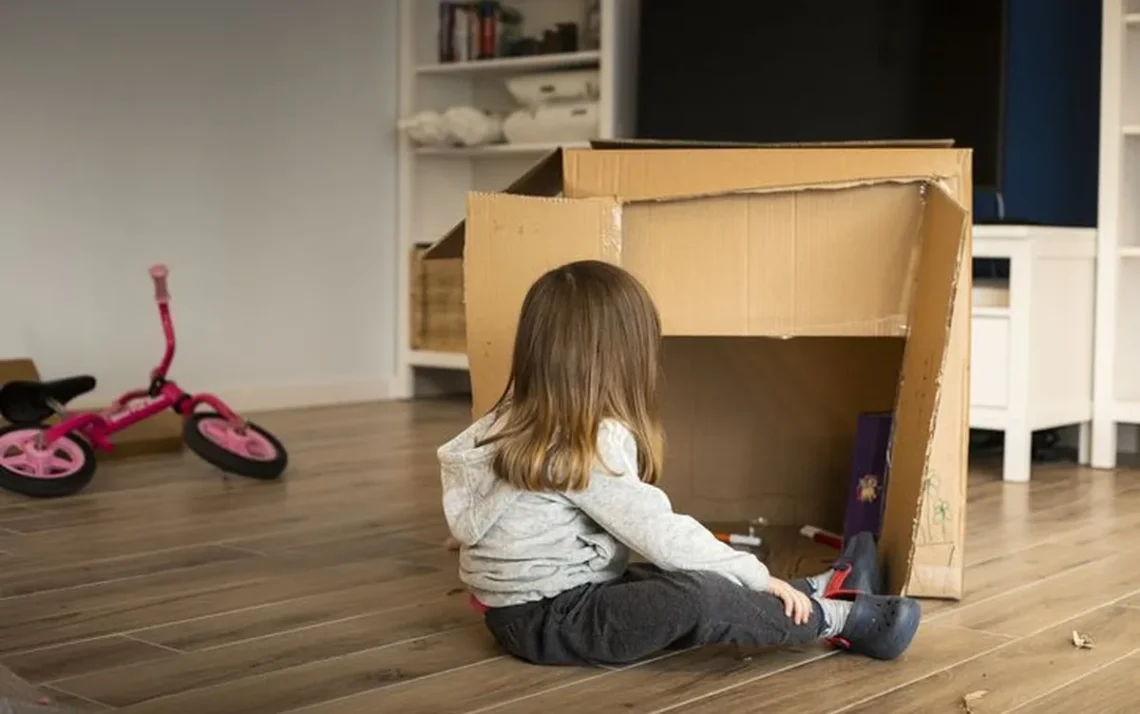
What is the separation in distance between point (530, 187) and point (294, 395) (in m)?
2.57

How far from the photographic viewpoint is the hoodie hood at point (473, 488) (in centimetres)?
188

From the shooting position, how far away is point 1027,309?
3.55 metres

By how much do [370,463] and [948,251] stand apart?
1918 millimetres

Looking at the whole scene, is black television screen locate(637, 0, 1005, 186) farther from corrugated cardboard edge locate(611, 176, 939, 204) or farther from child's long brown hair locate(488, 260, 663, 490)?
Answer: child's long brown hair locate(488, 260, 663, 490)

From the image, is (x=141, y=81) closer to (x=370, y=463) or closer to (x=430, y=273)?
(x=430, y=273)

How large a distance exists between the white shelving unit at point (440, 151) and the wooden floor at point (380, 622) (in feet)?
6.26

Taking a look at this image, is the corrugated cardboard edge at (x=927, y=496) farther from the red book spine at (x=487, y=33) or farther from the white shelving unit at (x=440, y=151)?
the red book spine at (x=487, y=33)

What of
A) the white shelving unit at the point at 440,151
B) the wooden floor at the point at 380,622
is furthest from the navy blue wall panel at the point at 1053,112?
the white shelving unit at the point at 440,151

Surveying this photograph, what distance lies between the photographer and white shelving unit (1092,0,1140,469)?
369 centimetres

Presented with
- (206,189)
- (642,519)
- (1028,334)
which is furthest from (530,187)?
(206,189)

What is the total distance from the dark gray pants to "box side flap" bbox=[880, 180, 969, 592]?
30 centimetres

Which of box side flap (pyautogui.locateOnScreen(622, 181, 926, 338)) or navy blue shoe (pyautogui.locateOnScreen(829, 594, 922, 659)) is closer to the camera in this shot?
navy blue shoe (pyautogui.locateOnScreen(829, 594, 922, 659))

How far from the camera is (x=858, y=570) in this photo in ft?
7.00

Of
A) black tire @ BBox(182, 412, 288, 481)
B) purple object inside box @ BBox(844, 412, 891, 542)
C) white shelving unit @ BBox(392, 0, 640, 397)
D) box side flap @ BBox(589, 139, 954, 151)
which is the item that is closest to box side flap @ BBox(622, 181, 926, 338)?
box side flap @ BBox(589, 139, 954, 151)
